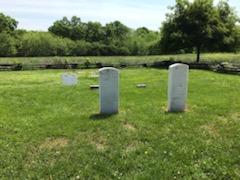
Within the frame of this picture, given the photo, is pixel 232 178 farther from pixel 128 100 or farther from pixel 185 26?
pixel 185 26

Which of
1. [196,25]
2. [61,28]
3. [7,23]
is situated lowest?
[196,25]

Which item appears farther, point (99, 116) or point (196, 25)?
point (196, 25)

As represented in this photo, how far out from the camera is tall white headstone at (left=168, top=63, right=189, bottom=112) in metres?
9.98

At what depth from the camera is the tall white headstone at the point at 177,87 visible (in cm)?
998

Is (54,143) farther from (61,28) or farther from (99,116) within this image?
(61,28)

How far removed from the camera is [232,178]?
5.68 metres

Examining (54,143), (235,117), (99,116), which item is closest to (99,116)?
(99,116)

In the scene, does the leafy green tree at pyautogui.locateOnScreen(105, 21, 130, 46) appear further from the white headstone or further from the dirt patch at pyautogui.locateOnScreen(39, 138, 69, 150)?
the dirt patch at pyautogui.locateOnScreen(39, 138, 69, 150)

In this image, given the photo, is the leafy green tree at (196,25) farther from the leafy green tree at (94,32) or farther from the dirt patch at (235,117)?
the leafy green tree at (94,32)

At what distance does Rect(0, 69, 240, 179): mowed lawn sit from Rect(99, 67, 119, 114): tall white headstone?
39 cm

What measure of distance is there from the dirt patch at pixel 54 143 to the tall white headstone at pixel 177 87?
3.61 meters

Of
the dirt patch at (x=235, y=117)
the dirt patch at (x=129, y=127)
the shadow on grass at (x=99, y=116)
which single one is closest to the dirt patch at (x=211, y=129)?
the dirt patch at (x=235, y=117)

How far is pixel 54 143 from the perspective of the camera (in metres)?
7.38

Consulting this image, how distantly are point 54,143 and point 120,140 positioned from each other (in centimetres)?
133
